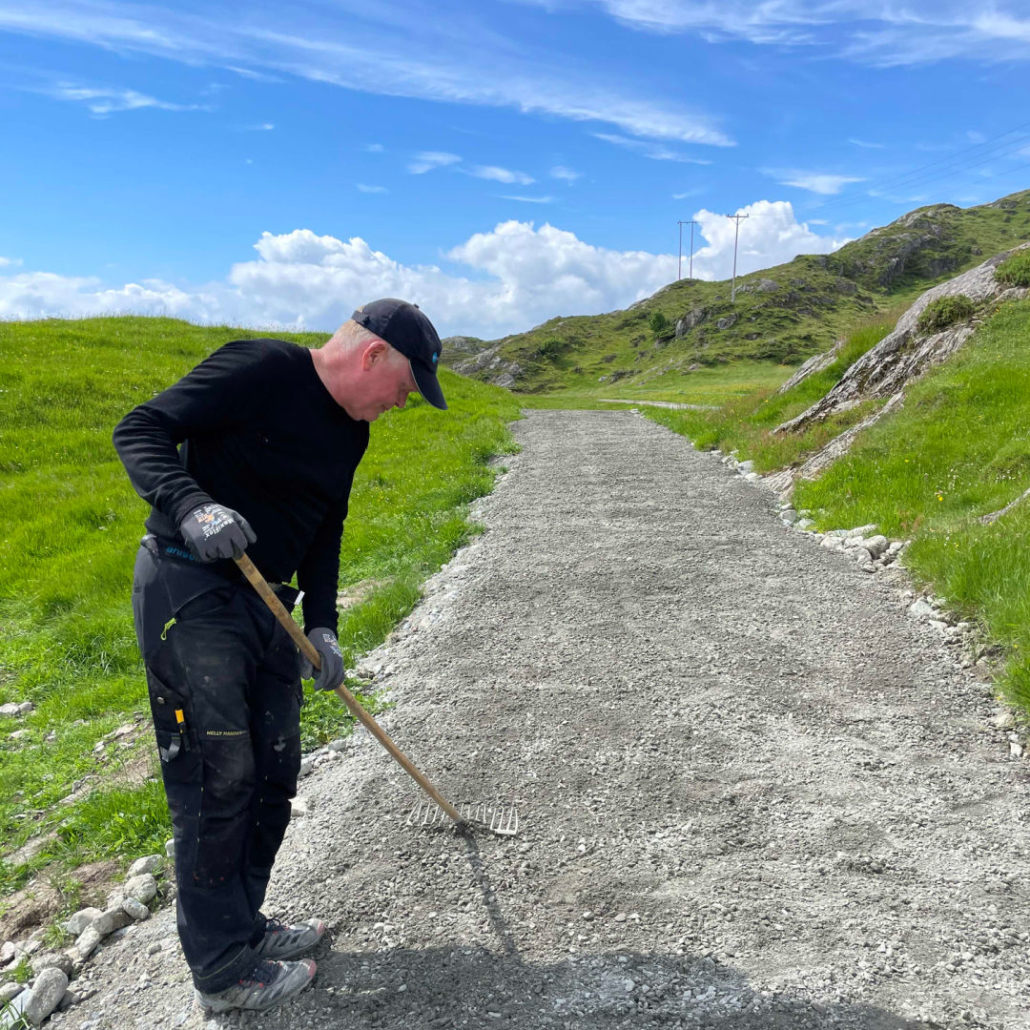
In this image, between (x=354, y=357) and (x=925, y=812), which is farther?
(x=925, y=812)

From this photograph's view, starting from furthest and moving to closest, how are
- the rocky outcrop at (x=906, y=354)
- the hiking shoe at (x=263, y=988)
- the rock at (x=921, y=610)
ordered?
the rocky outcrop at (x=906, y=354) < the rock at (x=921, y=610) < the hiking shoe at (x=263, y=988)

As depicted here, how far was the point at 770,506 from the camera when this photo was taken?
11109mm

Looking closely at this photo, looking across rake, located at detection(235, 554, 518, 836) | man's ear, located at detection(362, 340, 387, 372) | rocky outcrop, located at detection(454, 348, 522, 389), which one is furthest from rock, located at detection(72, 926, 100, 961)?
rocky outcrop, located at detection(454, 348, 522, 389)

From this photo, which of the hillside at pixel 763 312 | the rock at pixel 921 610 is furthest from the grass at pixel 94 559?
the hillside at pixel 763 312

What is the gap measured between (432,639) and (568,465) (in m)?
9.20

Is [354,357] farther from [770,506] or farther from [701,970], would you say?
[770,506]

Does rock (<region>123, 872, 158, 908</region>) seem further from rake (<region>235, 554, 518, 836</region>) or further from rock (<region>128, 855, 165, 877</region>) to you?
rake (<region>235, 554, 518, 836</region>)

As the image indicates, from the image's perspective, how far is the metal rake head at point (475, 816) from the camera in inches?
167

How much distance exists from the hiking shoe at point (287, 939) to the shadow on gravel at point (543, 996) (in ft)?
0.34

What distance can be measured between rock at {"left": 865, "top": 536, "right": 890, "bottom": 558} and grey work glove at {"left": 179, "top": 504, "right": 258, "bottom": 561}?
25.0 ft

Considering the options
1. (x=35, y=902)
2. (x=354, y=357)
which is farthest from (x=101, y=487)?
(x=354, y=357)

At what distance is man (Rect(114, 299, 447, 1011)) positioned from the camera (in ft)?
9.70

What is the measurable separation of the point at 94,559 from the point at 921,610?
10.3 meters

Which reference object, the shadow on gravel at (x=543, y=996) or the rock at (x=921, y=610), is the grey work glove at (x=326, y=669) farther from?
the rock at (x=921, y=610)
